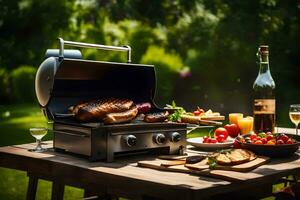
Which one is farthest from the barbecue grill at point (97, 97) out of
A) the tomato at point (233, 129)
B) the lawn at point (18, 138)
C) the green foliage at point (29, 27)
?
the green foliage at point (29, 27)

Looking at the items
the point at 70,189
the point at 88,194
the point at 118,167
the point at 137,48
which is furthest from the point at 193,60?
the point at 118,167

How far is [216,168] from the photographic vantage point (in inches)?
114

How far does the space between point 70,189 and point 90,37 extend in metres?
10.3

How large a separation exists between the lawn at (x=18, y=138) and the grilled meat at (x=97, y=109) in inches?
119

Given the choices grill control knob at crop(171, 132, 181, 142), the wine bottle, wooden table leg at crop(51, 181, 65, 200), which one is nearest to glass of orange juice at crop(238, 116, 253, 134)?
the wine bottle

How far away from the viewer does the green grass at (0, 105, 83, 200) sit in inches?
256

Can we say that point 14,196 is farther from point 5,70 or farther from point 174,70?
point 5,70

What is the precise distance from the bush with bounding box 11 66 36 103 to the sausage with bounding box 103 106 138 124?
1223cm

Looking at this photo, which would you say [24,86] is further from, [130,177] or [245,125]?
[130,177]

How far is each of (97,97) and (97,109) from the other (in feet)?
1.70

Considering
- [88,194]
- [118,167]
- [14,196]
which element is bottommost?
[14,196]

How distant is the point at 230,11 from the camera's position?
14922 millimetres

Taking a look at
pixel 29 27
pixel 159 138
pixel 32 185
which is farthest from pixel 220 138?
pixel 29 27

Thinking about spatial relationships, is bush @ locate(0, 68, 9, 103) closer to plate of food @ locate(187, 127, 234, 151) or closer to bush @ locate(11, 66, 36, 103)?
bush @ locate(11, 66, 36, 103)
